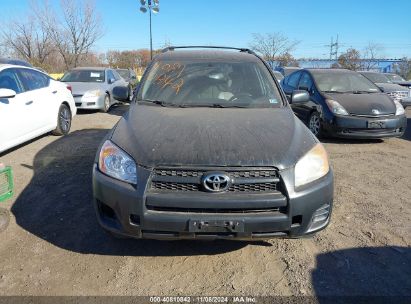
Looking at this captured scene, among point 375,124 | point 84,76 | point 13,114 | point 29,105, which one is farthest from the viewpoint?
point 84,76

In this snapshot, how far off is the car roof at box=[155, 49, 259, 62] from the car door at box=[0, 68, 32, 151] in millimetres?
2631

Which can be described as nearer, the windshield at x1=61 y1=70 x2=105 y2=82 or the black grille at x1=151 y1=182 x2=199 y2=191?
the black grille at x1=151 y1=182 x2=199 y2=191

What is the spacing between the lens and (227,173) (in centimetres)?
259

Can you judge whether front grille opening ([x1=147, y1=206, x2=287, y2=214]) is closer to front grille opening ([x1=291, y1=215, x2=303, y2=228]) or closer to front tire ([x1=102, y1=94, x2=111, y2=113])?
front grille opening ([x1=291, y1=215, x2=303, y2=228])

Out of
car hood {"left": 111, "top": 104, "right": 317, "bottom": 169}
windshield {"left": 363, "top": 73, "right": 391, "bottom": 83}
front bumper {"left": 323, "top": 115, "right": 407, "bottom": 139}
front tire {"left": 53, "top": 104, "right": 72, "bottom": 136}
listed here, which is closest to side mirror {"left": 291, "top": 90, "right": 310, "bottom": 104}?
car hood {"left": 111, "top": 104, "right": 317, "bottom": 169}

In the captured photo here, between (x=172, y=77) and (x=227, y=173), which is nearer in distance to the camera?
(x=227, y=173)

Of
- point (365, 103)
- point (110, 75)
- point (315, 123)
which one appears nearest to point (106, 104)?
point (110, 75)

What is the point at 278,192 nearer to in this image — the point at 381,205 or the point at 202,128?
the point at 202,128

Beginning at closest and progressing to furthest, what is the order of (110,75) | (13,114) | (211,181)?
(211,181), (13,114), (110,75)

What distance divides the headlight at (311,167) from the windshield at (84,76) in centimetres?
1040

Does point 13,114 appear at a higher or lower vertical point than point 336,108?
higher

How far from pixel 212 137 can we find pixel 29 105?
14.8 ft

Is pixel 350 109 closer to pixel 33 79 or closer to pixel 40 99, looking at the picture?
pixel 40 99

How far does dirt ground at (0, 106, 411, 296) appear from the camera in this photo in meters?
2.73
